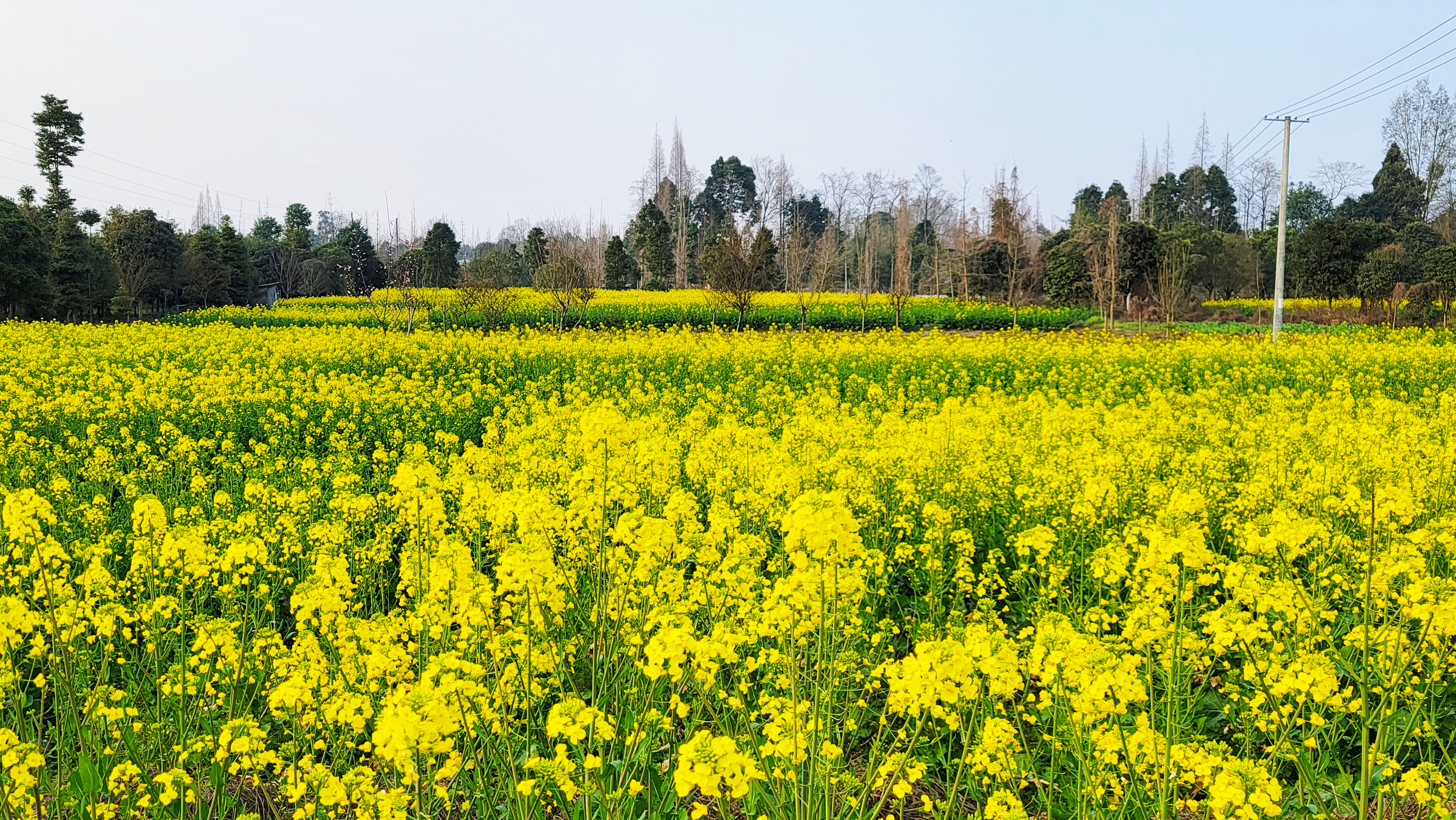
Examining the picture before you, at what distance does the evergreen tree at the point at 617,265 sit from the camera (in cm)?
5019

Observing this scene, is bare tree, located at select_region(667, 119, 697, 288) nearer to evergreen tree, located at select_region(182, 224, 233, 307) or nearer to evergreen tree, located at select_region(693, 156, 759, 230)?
evergreen tree, located at select_region(693, 156, 759, 230)

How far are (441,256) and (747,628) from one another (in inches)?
1965

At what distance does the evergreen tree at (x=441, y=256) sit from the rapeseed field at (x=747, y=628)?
42491 millimetres

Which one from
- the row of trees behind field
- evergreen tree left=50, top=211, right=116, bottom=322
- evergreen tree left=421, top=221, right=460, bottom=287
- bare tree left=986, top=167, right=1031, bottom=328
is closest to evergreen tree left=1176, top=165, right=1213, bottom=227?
the row of trees behind field

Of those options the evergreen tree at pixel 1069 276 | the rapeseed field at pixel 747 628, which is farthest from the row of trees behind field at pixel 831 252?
the rapeseed field at pixel 747 628

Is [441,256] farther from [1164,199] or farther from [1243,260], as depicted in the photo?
[1164,199]

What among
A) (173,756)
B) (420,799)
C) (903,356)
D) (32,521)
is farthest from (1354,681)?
(903,356)

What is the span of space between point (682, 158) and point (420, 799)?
7461 centimetres

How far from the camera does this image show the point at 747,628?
3.08m

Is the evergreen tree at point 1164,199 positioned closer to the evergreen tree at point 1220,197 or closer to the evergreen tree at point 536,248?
the evergreen tree at point 1220,197

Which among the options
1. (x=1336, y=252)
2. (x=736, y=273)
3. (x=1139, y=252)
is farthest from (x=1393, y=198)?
(x=736, y=273)

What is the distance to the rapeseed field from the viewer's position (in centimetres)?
235

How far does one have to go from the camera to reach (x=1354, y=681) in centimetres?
382

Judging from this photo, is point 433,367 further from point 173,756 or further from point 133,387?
point 173,756
